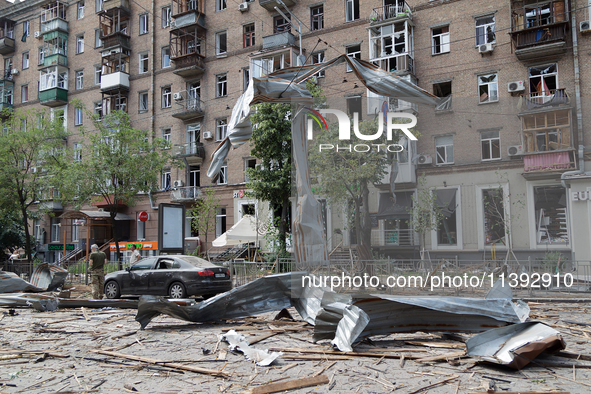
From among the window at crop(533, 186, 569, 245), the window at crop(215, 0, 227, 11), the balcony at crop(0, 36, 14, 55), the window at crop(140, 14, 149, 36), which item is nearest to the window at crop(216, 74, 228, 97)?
the window at crop(215, 0, 227, 11)

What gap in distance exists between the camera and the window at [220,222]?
35281 millimetres

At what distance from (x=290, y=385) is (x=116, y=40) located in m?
40.1

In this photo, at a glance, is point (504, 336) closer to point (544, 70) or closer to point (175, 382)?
point (175, 382)

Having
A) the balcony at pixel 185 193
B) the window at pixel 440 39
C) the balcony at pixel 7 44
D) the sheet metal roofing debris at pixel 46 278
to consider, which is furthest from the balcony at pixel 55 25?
the sheet metal roofing debris at pixel 46 278

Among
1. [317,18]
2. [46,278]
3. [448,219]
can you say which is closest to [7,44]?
[317,18]

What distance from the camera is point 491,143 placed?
7.84m

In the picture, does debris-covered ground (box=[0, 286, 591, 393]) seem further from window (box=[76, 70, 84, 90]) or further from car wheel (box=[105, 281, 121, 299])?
window (box=[76, 70, 84, 90])

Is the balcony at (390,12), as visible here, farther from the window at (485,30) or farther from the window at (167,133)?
Result: the window at (167,133)

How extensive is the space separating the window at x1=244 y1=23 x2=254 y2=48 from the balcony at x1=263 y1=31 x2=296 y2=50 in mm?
2336

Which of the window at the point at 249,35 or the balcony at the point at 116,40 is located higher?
the balcony at the point at 116,40

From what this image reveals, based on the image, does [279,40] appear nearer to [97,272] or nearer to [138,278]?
[138,278]

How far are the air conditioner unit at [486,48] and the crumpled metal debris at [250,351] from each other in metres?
24.0

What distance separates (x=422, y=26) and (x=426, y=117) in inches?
895

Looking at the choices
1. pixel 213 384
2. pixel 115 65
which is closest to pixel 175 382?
pixel 213 384
